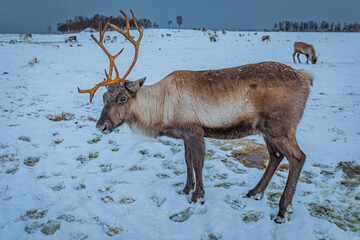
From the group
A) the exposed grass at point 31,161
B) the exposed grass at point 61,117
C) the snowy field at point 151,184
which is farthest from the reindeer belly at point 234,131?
the exposed grass at point 61,117

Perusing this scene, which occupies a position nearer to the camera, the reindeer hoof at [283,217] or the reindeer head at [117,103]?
the reindeer hoof at [283,217]

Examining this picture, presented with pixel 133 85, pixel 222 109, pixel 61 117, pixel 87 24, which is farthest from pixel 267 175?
pixel 87 24

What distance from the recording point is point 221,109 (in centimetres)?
291

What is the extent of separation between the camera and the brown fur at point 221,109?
107 inches

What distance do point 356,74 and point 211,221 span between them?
10.8m

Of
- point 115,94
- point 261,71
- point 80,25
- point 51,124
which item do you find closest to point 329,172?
point 261,71

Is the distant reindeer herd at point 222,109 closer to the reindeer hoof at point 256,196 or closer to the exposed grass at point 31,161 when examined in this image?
the reindeer hoof at point 256,196

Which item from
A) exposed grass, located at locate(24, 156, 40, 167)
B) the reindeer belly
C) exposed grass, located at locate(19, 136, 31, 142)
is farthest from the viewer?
exposed grass, located at locate(19, 136, 31, 142)

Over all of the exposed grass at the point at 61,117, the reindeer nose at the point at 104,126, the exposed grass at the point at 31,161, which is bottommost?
the exposed grass at the point at 31,161

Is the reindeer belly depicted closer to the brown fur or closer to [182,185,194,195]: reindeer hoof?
the brown fur

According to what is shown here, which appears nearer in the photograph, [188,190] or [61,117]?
[188,190]

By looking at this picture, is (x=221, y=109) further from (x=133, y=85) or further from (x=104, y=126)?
(x=104, y=126)

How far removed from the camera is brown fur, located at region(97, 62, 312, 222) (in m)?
2.72

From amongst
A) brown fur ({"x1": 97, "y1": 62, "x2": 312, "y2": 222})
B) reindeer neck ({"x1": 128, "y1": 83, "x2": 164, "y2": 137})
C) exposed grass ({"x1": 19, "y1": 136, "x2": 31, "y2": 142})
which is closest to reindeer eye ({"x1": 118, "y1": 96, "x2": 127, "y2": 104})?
brown fur ({"x1": 97, "y1": 62, "x2": 312, "y2": 222})
